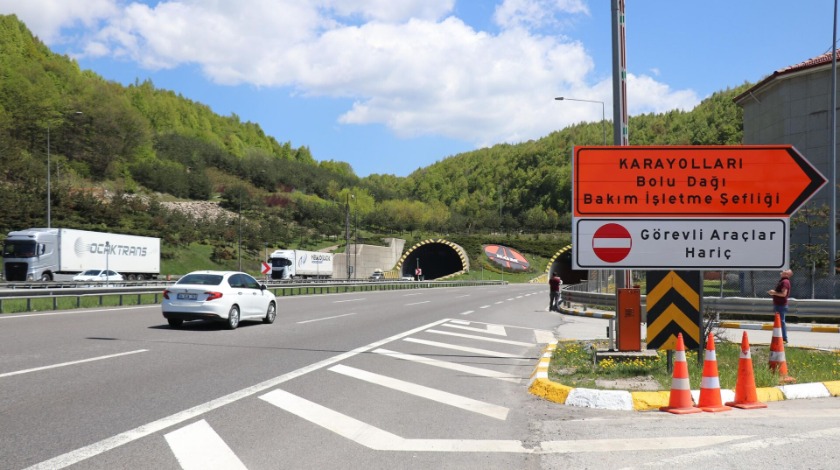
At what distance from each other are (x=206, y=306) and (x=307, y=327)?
288 cm

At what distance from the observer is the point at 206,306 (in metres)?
16.5

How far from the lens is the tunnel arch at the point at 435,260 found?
354 feet

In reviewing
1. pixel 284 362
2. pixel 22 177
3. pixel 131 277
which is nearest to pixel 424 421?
pixel 284 362

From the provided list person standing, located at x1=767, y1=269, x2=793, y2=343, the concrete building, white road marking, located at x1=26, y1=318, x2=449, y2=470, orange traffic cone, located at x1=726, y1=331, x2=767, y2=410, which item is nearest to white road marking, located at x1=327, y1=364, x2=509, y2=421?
white road marking, located at x1=26, y1=318, x2=449, y2=470

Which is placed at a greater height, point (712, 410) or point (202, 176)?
point (202, 176)

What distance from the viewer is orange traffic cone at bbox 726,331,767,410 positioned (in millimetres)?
8242

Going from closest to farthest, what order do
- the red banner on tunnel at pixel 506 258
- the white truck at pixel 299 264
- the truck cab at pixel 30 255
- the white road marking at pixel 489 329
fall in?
the white road marking at pixel 489 329
the truck cab at pixel 30 255
the white truck at pixel 299 264
the red banner on tunnel at pixel 506 258

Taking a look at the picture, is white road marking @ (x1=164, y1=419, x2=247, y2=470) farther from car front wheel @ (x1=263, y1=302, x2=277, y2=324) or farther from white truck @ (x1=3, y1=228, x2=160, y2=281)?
white truck @ (x1=3, y1=228, x2=160, y2=281)

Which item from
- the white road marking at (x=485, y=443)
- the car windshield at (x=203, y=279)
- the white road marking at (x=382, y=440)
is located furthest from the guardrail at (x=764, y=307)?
the white road marking at (x=382, y=440)

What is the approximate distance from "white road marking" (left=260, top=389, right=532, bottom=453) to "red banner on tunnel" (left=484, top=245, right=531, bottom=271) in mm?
103825

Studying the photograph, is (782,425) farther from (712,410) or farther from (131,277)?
(131,277)

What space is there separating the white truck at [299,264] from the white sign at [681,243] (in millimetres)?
57802

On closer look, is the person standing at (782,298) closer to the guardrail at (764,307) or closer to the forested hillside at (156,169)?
the guardrail at (764,307)

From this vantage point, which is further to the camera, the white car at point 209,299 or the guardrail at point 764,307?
the guardrail at point 764,307
